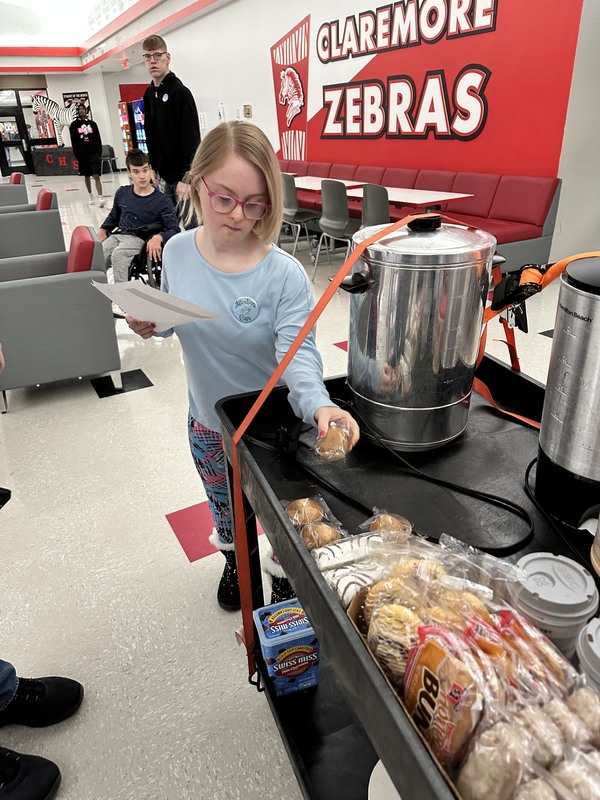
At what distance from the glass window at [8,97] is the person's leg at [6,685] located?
73.2ft

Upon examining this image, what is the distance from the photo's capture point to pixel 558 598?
0.55 metres

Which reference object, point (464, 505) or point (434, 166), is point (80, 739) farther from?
point (434, 166)

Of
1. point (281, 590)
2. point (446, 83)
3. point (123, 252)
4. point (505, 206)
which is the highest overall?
point (446, 83)

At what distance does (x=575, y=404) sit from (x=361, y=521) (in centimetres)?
33

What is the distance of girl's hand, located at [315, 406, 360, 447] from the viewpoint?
89 cm

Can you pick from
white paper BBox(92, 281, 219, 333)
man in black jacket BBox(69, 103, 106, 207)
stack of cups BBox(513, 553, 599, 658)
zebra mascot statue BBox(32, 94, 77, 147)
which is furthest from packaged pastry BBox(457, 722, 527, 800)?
zebra mascot statue BBox(32, 94, 77, 147)

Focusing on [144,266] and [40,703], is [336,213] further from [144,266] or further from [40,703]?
[40,703]

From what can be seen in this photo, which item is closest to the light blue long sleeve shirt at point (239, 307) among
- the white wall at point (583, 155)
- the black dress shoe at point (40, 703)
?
the black dress shoe at point (40, 703)

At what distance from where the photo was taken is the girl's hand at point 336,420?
889 millimetres

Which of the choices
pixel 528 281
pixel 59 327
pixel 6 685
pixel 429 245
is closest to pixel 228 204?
pixel 429 245

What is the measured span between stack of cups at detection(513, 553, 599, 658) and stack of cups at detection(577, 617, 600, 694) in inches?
1.2

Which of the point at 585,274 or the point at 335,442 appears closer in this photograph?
the point at 585,274

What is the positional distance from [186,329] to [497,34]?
4.84 m

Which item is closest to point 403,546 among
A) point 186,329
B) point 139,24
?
point 186,329
